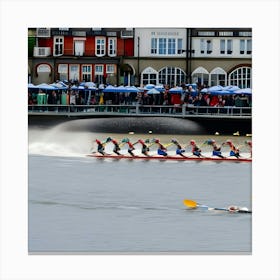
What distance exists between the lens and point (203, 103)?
63.7ft

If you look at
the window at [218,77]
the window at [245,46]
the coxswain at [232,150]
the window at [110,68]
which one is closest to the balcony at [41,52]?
the window at [110,68]

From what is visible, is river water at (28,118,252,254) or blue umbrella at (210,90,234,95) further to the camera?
blue umbrella at (210,90,234,95)

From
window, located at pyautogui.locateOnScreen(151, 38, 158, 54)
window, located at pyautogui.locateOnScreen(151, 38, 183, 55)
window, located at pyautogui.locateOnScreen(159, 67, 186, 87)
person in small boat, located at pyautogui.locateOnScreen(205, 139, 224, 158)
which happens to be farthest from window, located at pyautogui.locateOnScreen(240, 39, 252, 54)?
person in small boat, located at pyautogui.locateOnScreen(205, 139, 224, 158)

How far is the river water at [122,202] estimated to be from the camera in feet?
56.4

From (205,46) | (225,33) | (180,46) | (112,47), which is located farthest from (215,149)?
(225,33)

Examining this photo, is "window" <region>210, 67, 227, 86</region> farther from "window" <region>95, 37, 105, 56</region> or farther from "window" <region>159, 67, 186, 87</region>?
"window" <region>95, 37, 105, 56</region>

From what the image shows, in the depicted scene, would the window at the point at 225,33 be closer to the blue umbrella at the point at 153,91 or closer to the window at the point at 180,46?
the window at the point at 180,46

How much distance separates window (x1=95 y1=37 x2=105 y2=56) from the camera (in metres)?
18.7

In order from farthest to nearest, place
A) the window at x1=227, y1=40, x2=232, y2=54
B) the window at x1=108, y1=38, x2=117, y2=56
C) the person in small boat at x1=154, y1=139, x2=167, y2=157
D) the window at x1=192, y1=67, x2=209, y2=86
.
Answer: the person in small boat at x1=154, y1=139, x2=167, y2=157 < the window at x1=192, y1=67, x2=209, y2=86 < the window at x1=108, y1=38, x2=117, y2=56 < the window at x1=227, y1=40, x2=232, y2=54

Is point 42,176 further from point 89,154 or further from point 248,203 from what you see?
point 248,203

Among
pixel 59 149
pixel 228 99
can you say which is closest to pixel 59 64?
pixel 59 149

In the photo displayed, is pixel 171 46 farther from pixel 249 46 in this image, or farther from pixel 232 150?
pixel 232 150

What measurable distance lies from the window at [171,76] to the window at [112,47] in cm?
72

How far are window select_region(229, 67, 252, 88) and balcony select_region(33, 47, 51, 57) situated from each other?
262cm
